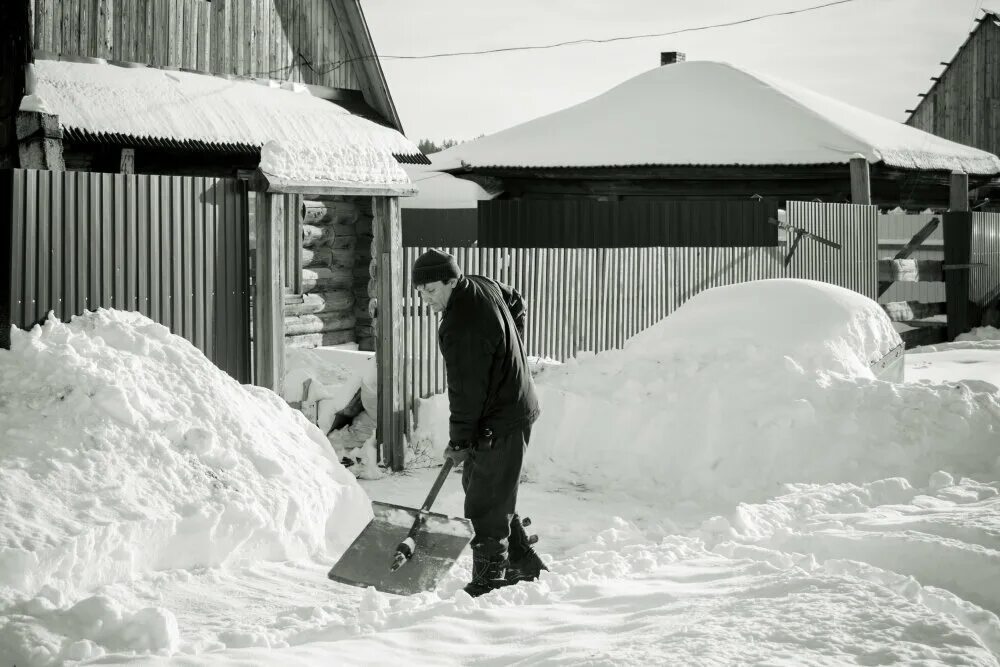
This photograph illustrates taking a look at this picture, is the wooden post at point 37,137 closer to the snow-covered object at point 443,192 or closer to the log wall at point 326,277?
the log wall at point 326,277

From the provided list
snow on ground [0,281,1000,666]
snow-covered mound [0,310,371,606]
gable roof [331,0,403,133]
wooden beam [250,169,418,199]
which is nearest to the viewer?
snow on ground [0,281,1000,666]

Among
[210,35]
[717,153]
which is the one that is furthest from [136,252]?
[717,153]

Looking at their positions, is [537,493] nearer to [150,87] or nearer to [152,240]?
[152,240]

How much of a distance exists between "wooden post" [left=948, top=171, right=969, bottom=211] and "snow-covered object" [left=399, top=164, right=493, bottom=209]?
7.99 meters

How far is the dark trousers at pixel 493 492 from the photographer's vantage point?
5.12 m

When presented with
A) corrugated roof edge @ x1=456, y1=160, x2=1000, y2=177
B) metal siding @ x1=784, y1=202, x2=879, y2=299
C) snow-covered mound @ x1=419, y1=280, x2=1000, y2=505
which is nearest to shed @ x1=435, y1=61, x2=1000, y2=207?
corrugated roof edge @ x1=456, y1=160, x2=1000, y2=177

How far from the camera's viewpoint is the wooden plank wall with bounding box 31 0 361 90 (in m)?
10.0

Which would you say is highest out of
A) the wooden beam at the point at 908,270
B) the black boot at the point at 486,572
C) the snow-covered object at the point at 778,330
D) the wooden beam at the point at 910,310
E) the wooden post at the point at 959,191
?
the wooden post at the point at 959,191

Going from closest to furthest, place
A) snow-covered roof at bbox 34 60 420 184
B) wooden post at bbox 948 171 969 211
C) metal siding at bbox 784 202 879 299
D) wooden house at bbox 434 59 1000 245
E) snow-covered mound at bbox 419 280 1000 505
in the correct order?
snow-covered mound at bbox 419 280 1000 505
snow-covered roof at bbox 34 60 420 184
metal siding at bbox 784 202 879 299
wooden post at bbox 948 171 969 211
wooden house at bbox 434 59 1000 245

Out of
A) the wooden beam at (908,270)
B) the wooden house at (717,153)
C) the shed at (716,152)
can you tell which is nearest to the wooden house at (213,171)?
the wooden house at (717,153)

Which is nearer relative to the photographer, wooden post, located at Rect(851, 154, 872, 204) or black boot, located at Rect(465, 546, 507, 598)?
black boot, located at Rect(465, 546, 507, 598)

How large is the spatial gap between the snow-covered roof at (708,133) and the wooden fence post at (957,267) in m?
1.38

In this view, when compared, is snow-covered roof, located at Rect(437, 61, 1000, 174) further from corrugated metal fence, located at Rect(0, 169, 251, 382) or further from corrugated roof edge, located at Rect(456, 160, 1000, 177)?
corrugated metal fence, located at Rect(0, 169, 251, 382)

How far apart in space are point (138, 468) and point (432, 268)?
1.57 metres
